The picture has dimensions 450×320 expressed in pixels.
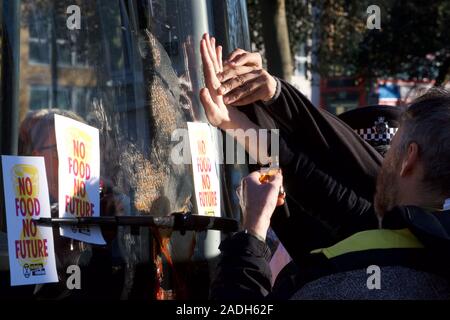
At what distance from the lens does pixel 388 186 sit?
2281mm

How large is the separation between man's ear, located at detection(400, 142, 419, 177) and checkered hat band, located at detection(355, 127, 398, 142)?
1.31 meters

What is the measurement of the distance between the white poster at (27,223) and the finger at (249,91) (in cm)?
60

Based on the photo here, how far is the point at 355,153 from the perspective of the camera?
2.75 meters

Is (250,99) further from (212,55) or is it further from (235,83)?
(212,55)

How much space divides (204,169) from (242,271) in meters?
0.70

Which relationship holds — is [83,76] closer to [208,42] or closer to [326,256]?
[208,42]

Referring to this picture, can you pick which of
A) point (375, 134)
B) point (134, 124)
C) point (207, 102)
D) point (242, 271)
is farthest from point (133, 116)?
point (375, 134)

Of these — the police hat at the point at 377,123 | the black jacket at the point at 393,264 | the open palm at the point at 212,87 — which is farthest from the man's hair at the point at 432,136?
the police hat at the point at 377,123

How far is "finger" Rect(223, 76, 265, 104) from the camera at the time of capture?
8.39ft

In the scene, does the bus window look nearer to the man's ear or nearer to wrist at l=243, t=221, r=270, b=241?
wrist at l=243, t=221, r=270, b=241

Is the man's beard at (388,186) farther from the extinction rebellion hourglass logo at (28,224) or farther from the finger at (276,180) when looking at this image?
the extinction rebellion hourglass logo at (28,224)

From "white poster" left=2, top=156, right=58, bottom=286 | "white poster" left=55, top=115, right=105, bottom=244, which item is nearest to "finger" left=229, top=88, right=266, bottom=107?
"white poster" left=55, top=115, right=105, bottom=244

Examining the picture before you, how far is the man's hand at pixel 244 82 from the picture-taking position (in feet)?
8.42
